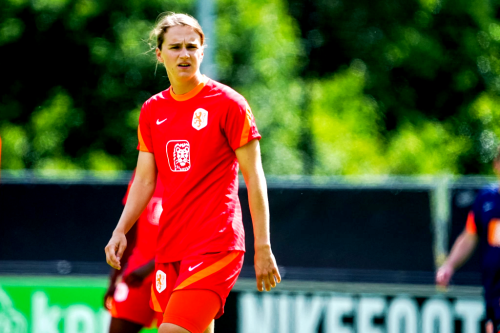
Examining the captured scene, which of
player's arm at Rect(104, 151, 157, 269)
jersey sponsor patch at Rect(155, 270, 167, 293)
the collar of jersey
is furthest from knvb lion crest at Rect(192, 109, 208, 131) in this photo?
jersey sponsor patch at Rect(155, 270, 167, 293)

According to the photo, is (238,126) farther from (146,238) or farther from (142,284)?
(142,284)

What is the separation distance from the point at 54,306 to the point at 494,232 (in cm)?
418

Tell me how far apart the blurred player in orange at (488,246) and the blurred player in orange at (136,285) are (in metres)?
2.28

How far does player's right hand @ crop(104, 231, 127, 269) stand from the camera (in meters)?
3.91

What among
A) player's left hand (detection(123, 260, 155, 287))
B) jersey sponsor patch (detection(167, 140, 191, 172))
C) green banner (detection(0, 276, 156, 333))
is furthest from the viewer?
green banner (detection(0, 276, 156, 333))

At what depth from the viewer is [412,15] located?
80.9 feet

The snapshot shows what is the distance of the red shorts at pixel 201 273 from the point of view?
3.74 metres

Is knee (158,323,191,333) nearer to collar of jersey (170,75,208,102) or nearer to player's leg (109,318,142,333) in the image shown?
collar of jersey (170,75,208,102)

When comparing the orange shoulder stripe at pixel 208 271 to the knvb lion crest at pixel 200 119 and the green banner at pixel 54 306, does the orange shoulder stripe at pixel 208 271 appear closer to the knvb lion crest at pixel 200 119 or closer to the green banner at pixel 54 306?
the knvb lion crest at pixel 200 119

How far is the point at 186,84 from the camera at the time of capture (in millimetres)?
3951

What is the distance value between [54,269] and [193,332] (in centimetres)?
476

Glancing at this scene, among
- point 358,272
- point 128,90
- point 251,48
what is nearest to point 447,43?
point 251,48

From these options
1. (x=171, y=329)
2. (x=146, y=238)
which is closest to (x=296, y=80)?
(x=146, y=238)

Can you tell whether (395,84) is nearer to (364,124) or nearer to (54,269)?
(364,124)
